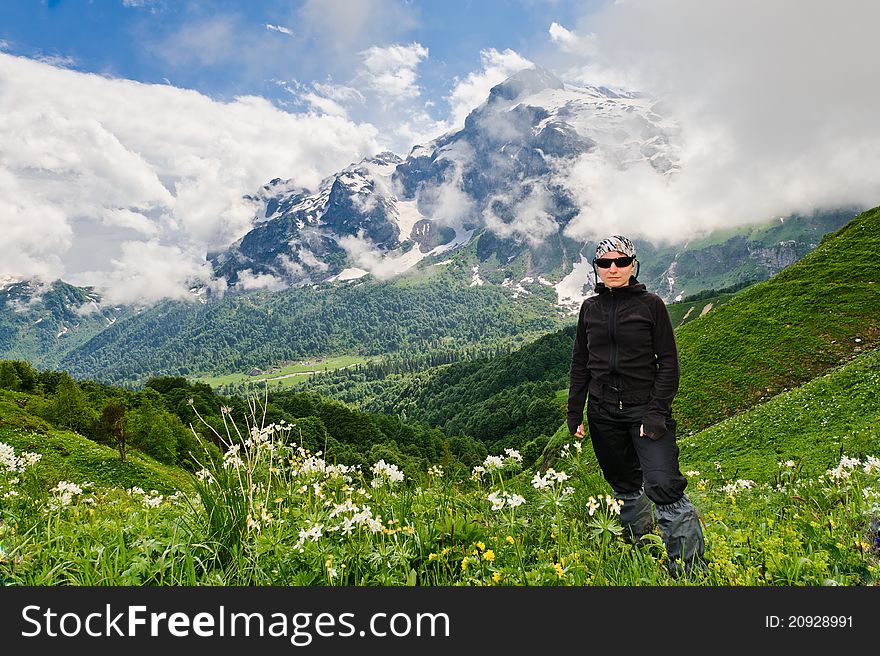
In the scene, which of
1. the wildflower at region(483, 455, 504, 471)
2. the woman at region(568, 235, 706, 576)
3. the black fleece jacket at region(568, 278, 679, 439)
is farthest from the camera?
the wildflower at region(483, 455, 504, 471)

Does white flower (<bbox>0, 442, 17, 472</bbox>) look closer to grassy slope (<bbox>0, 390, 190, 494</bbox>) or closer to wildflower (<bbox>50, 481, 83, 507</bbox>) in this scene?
wildflower (<bbox>50, 481, 83, 507</bbox>)

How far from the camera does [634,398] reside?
5.99 meters

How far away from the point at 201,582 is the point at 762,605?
4.53 metres

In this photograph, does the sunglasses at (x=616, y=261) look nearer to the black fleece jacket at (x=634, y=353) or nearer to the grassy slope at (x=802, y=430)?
the black fleece jacket at (x=634, y=353)

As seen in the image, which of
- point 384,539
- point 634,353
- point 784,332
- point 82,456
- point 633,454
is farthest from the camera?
point 784,332

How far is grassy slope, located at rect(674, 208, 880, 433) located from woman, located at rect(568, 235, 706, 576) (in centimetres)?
2954

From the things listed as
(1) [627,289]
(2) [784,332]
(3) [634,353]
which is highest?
(2) [784,332]

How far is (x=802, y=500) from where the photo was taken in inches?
A: 244

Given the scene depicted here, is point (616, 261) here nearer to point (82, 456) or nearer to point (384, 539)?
point (384, 539)

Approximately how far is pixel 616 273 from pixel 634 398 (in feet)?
5.04

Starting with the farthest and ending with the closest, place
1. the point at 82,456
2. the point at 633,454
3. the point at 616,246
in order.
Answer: the point at 82,456 < the point at 633,454 < the point at 616,246

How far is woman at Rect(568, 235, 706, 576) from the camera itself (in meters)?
5.57

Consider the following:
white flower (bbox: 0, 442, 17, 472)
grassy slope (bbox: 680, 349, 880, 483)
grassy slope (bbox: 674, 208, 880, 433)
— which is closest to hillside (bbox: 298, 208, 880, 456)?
grassy slope (bbox: 674, 208, 880, 433)

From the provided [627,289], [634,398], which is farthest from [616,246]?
[634,398]
